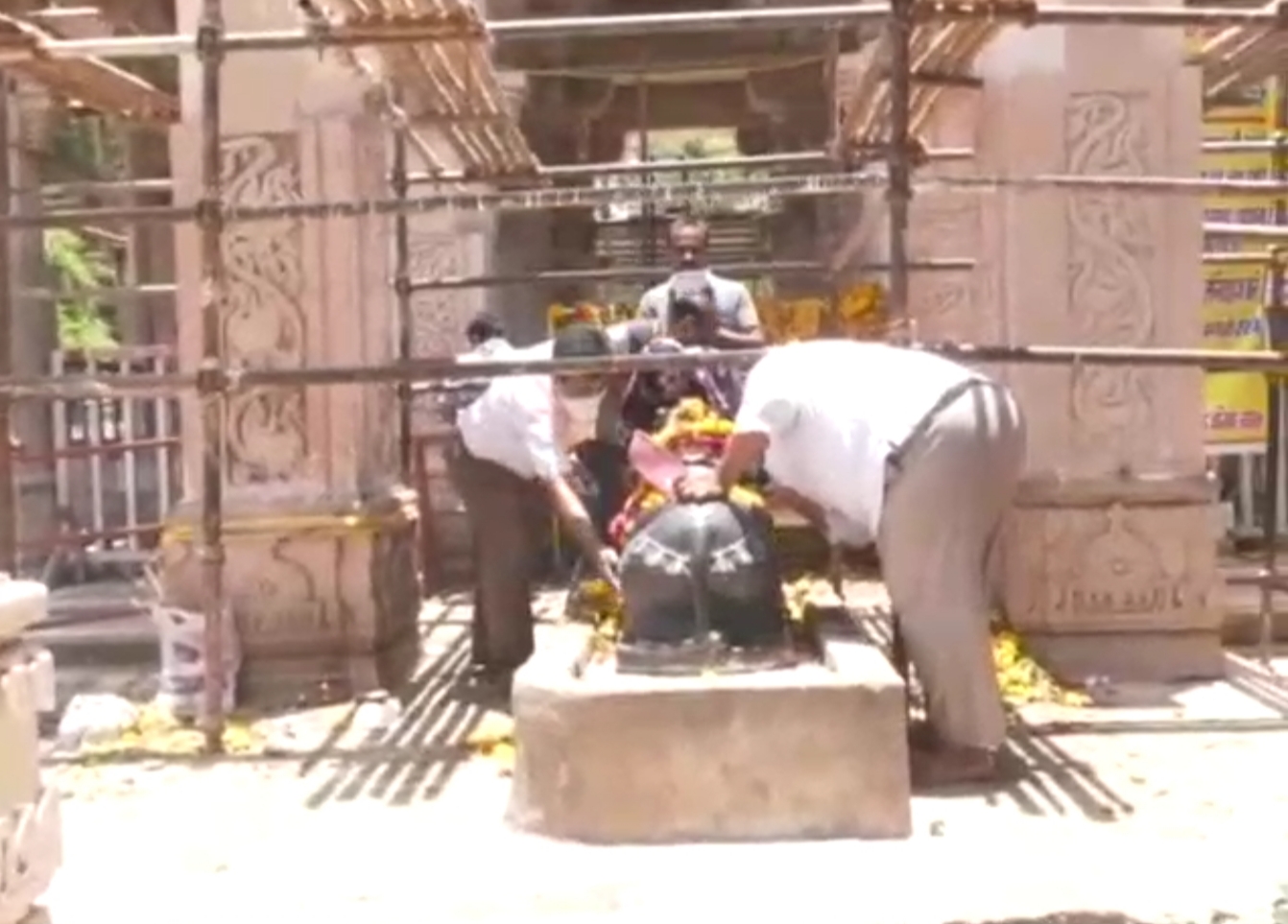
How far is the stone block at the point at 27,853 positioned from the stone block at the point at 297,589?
3.61 meters

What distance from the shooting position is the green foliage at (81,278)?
19703 mm

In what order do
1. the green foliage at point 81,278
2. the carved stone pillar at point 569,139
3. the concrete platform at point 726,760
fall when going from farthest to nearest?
the green foliage at point 81,278 < the carved stone pillar at point 569,139 < the concrete platform at point 726,760

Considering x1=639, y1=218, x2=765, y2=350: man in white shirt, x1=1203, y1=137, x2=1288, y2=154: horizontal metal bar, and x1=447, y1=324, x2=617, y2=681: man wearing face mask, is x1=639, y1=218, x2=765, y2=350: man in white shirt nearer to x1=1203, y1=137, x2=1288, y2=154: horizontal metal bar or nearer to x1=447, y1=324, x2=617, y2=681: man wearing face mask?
x1=447, y1=324, x2=617, y2=681: man wearing face mask

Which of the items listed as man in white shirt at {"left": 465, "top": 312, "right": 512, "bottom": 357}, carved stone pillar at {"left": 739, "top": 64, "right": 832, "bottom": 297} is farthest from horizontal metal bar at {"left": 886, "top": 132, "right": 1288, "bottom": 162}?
carved stone pillar at {"left": 739, "top": 64, "right": 832, "bottom": 297}

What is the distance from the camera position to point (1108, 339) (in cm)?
800

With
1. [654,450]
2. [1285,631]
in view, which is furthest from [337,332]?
[1285,631]

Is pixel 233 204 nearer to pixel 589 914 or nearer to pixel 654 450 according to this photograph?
pixel 654 450

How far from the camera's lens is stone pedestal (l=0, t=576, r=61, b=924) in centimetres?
398

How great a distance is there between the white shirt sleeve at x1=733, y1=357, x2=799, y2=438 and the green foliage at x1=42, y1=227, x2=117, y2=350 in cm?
1372

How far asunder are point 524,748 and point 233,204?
293 cm

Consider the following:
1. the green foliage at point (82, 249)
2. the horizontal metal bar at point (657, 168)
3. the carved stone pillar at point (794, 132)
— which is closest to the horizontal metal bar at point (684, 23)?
the horizontal metal bar at point (657, 168)

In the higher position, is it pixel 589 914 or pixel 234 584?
pixel 234 584

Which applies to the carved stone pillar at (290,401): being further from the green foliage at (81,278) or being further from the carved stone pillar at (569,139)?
the green foliage at (81,278)

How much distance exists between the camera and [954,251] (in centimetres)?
1036
